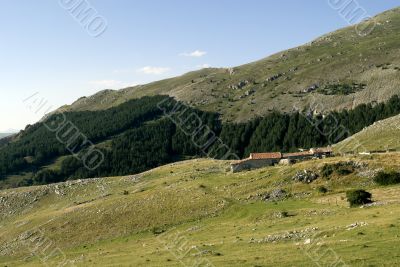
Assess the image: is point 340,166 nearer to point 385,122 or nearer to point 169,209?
point 169,209

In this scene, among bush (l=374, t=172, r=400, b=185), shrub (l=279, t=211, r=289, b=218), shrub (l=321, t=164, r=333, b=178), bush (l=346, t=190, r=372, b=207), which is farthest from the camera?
shrub (l=321, t=164, r=333, b=178)

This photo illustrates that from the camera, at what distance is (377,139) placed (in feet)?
357

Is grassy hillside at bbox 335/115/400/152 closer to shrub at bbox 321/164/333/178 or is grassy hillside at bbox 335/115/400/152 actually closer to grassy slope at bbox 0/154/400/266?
grassy slope at bbox 0/154/400/266

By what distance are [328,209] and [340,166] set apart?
70.7ft

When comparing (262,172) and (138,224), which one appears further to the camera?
(262,172)

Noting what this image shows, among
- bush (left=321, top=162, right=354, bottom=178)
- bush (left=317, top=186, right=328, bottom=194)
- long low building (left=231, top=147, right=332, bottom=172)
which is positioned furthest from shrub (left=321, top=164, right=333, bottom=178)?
long low building (left=231, top=147, right=332, bottom=172)

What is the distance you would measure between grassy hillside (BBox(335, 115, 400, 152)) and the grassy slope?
2533 centimetres

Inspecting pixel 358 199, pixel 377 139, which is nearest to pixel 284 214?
pixel 358 199

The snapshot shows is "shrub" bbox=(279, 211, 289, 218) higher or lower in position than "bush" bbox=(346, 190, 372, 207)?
lower

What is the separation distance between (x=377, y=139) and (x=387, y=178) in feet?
152

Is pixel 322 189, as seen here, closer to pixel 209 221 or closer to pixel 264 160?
A: pixel 209 221

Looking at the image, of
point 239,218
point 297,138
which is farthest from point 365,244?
point 297,138

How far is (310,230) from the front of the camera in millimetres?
42656

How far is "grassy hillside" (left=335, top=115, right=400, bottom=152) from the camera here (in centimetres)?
10091
